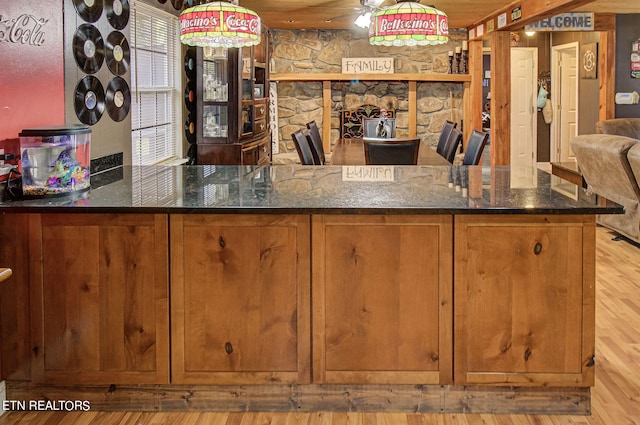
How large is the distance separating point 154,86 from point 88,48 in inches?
50.5

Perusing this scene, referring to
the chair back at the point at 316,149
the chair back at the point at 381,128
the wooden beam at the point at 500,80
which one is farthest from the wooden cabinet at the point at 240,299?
the wooden beam at the point at 500,80

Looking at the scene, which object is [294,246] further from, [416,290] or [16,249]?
[16,249]

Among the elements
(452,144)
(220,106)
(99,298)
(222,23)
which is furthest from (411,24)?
(99,298)

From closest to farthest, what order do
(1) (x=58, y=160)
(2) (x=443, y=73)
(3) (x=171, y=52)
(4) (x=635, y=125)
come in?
(1) (x=58, y=160), (3) (x=171, y=52), (4) (x=635, y=125), (2) (x=443, y=73)

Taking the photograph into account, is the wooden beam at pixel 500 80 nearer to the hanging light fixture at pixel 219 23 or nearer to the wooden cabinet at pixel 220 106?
the wooden cabinet at pixel 220 106

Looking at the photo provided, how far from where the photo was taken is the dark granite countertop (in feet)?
8.47

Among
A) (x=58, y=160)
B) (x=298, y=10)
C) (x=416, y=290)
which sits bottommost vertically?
(x=416, y=290)

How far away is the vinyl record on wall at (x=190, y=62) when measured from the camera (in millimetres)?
5798

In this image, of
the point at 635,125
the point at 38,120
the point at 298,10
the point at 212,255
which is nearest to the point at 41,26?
the point at 38,120

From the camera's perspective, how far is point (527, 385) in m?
2.70

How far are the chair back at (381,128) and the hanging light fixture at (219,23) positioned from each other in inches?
102

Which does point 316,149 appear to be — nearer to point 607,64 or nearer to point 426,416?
point 426,416

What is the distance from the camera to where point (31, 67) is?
3133mm

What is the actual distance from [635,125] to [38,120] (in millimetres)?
6510
